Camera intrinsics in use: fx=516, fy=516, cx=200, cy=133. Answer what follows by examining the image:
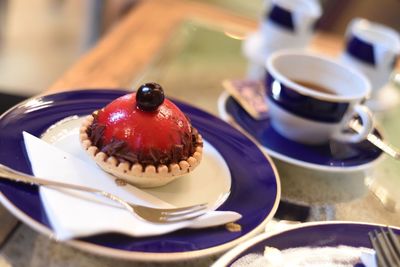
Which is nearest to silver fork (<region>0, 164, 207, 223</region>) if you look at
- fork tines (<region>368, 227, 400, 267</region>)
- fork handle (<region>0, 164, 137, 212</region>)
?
fork handle (<region>0, 164, 137, 212</region>)

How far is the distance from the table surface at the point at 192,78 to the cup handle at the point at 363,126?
0.06 meters

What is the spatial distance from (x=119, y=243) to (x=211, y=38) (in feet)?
2.49

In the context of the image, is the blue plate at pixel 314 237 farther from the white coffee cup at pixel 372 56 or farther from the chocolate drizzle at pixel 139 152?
the white coffee cup at pixel 372 56

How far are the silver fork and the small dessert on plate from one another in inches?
1.5

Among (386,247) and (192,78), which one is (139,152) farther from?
(192,78)

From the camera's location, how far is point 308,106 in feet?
2.47

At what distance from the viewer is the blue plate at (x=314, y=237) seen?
50cm

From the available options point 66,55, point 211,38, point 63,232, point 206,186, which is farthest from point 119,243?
point 66,55

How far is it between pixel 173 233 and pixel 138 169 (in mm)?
83

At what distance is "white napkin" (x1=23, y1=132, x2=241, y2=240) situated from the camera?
47 centimetres

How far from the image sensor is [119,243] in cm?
47

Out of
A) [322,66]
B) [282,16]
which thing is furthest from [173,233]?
[282,16]

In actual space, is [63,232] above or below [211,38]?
above

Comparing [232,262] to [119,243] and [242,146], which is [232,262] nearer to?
[119,243]
